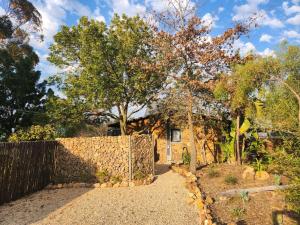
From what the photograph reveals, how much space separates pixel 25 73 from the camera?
22.0 m

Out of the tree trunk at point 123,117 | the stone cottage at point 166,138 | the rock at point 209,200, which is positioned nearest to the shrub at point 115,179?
the rock at point 209,200

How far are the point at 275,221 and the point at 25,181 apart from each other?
7.79m

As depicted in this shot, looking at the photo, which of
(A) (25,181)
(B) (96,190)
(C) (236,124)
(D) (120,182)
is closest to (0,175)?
(A) (25,181)

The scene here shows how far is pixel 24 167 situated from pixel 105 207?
3618 mm

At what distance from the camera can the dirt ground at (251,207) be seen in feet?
21.7

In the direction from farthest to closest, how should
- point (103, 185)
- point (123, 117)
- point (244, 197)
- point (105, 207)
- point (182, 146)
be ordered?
point (182, 146) → point (123, 117) → point (103, 185) → point (105, 207) → point (244, 197)

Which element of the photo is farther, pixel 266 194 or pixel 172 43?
pixel 172 43

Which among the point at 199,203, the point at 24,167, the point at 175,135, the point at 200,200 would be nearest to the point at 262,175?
the point at 200,200

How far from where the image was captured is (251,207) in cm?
747

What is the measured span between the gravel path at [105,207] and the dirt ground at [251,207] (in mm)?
701

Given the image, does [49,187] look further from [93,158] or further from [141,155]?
[141,155]

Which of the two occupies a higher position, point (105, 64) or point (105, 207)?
point (105, 64)

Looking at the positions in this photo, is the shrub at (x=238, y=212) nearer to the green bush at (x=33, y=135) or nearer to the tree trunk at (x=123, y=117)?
the green bush at (x=33, y=135)

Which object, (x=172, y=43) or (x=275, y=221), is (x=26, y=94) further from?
(x=275, y=221)
